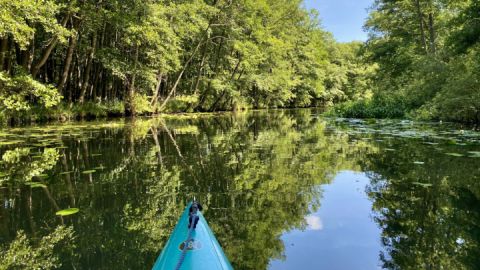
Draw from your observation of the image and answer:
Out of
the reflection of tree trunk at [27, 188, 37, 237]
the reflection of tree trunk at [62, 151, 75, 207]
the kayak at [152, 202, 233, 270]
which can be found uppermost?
the kayak at [152, 202, 233, 270]

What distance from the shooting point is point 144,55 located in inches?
957

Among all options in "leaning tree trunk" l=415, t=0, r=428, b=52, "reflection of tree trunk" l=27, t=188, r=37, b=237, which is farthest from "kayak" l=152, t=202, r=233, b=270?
"leaning tree trunk" l=415, t=0, r=428, b=52

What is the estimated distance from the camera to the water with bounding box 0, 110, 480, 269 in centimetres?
338

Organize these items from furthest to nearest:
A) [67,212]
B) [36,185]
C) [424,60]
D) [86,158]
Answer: [424,60] → [86,158] → [36,185] → [67,212]

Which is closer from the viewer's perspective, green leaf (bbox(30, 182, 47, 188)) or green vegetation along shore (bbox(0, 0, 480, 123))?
green leaf (bbox(30, 182, 47, 188))

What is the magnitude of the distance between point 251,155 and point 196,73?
23.6 meters

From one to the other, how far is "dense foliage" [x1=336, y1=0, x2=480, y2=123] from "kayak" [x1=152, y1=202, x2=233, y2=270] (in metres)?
13.1

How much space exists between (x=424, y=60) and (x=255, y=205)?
16.6m

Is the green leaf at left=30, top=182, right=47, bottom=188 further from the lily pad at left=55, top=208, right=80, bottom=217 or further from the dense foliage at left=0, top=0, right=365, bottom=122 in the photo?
the dense foliage at left=0, top=0, right=365, bottom=122

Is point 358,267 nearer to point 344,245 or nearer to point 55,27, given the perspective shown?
point 344,245

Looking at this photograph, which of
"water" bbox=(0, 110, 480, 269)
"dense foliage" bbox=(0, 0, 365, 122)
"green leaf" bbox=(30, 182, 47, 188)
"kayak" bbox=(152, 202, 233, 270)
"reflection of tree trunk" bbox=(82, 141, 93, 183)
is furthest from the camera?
"dense foliage" bbox=(0, 0, 365, 122)

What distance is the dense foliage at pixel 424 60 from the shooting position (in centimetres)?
1328

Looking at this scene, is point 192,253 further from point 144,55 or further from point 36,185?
point 144,55

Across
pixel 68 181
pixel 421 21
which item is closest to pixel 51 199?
pixel 68 181
